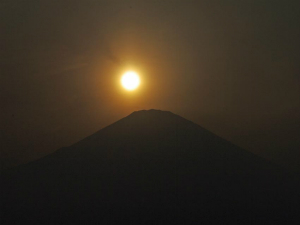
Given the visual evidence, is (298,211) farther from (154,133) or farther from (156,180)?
(154,133)

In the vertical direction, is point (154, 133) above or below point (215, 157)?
above

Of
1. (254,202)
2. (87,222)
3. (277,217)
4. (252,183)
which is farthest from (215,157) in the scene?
(87,222)

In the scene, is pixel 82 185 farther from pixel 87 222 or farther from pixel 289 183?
pixel 289 183

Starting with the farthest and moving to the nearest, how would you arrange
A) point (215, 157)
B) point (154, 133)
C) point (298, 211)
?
point (154, 133) < point (215, 157) < point (298, 211)

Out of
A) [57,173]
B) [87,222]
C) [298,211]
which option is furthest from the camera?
[57,173]

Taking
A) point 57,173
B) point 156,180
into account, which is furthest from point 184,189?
point 57,173

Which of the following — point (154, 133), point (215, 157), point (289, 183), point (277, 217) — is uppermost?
point (154, 133)

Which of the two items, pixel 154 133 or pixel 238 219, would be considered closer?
pixel 238 219
